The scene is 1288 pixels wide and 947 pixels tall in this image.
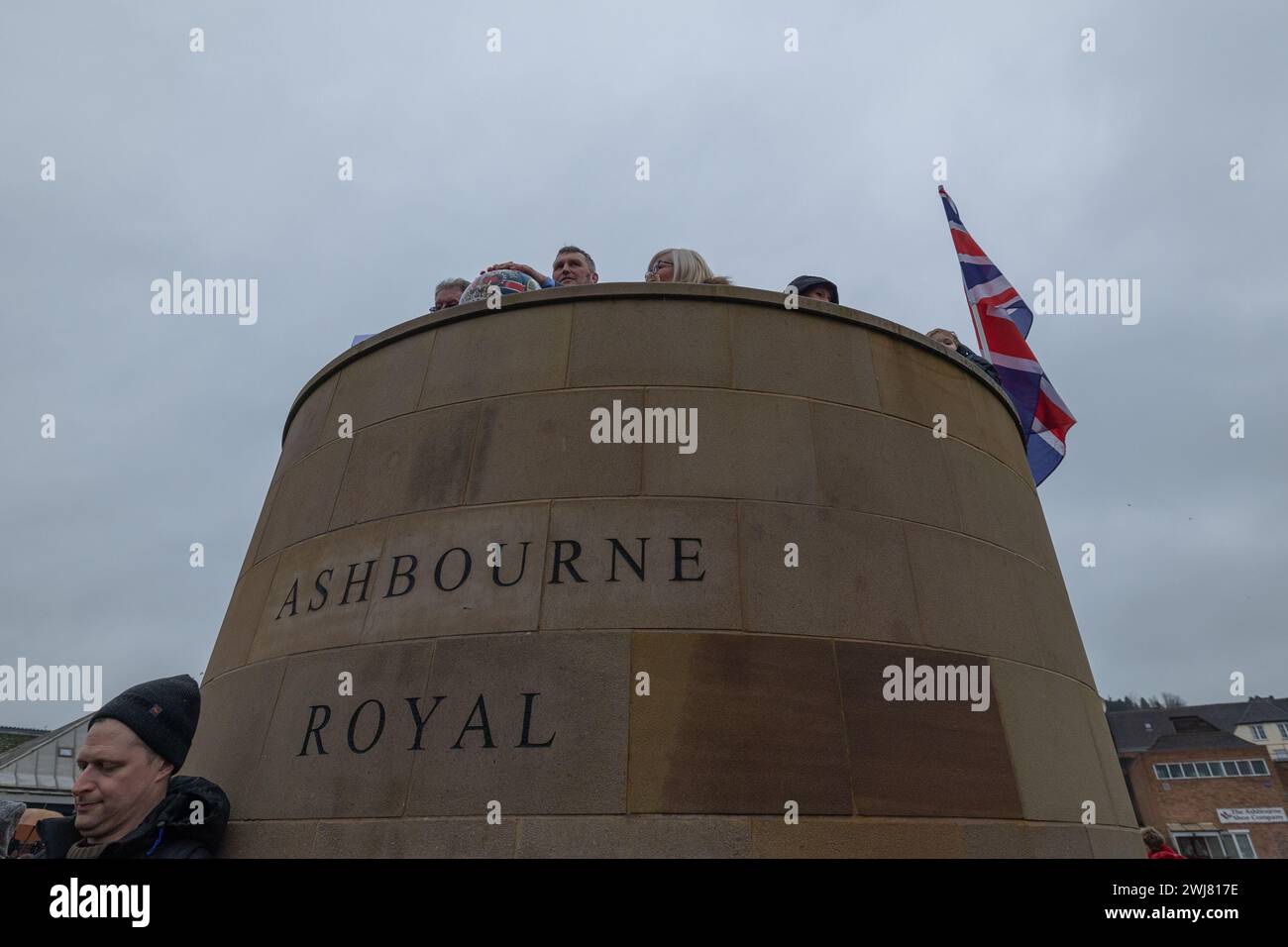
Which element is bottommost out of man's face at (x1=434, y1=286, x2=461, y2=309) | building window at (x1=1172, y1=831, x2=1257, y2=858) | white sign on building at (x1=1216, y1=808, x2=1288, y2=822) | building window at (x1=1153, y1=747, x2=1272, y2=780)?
building window at (x1=1172, y1=831, x2=1257, y2=858)

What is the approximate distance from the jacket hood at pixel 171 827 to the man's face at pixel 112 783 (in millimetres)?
103

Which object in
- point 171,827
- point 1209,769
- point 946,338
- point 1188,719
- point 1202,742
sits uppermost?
point 946,338

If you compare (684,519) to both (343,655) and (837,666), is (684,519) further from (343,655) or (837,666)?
(343,655)

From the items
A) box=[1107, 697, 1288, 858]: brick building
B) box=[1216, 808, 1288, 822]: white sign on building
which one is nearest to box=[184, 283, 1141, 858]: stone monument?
box=[1107, 697, 1288, 858]: brick building

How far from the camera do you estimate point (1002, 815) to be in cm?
486

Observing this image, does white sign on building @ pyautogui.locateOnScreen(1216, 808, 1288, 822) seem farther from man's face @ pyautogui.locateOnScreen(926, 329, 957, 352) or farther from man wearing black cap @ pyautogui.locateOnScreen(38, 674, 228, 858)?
man wearing black cap @ pyautogui.locateOnScreen(38, 674, 228, 858)

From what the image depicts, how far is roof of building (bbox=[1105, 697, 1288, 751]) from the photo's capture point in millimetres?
57719

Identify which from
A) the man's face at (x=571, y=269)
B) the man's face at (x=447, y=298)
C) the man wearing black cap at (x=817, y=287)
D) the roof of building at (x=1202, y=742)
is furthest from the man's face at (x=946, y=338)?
the roof of building at (x=1202, y=742)

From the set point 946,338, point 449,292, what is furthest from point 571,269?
point 946,338

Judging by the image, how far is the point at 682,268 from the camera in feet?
23.9

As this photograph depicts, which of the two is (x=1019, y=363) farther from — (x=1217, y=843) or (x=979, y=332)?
(x=1217, y=843)

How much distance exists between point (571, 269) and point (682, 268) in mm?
1314

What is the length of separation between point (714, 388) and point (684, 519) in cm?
121

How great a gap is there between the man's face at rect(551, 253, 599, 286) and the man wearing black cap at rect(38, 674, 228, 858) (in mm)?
5120
